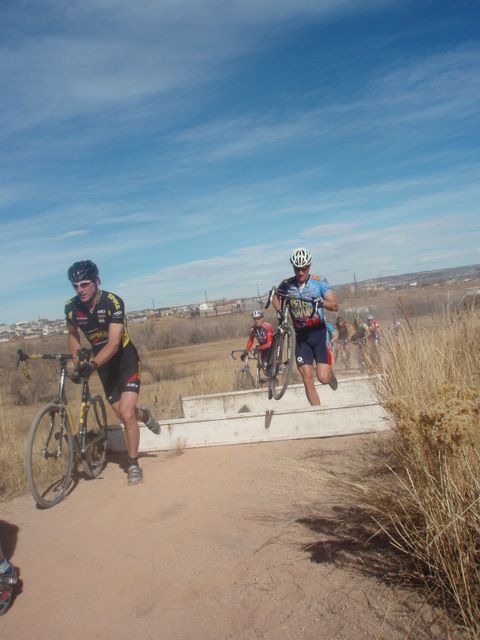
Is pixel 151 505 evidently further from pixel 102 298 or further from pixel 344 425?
Result: pixel 344 425

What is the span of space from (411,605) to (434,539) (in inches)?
13.5

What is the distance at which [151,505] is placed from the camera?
4.63 m

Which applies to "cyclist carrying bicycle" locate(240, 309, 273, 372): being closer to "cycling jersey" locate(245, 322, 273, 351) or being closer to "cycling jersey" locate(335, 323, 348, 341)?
"cycling jersey" locate(245, 322, 273, 351)

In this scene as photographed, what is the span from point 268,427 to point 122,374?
73.2 inches

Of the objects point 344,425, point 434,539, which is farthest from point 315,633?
point 344,425

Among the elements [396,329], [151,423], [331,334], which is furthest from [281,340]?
[331,334]

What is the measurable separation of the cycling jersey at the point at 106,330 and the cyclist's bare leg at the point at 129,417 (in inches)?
3.2

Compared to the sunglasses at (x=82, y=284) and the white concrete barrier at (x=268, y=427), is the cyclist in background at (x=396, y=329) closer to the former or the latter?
the white concrete barrier at (x=268, y=427)

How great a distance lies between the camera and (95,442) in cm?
573

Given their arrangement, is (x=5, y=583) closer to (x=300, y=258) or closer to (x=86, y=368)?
(x=86, y=368)

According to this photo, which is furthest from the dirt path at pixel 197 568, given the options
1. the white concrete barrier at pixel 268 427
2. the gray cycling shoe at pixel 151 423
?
the gray cycling shoe at pixel 151 423

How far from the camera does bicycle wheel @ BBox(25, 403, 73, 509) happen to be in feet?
16.3

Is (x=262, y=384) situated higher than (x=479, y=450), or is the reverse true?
(x=479, y=450)

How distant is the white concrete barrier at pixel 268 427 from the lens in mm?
6094
